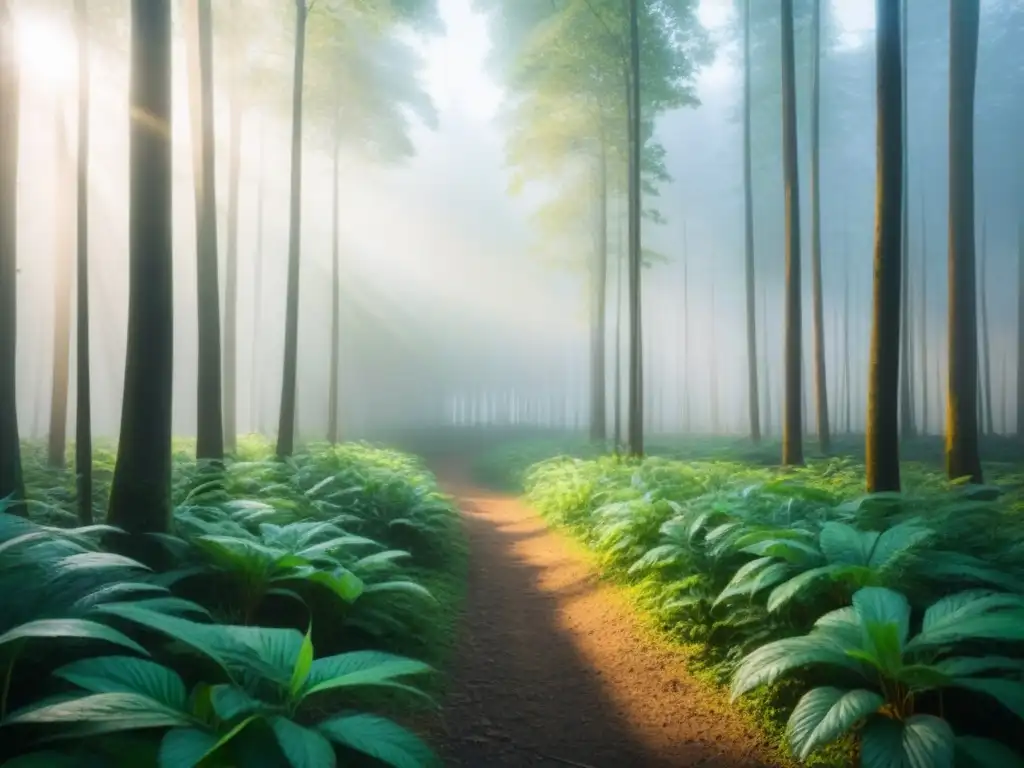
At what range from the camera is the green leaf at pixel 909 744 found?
7.93 ft

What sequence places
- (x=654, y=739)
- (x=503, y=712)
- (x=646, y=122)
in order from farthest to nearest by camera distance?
(x=646, y=122)
(x=503, y=712)
(x=654, y=739)

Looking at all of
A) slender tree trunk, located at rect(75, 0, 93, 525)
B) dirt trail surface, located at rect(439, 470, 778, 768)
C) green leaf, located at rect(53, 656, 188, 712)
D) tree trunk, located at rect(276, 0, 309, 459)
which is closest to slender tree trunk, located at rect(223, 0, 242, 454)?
tree trunk, located at rect(276, 0, 309, 459)

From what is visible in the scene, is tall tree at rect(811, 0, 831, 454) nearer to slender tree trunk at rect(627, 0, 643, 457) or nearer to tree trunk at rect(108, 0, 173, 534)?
slender tree trunk at rect(627, 0, 643, 457)

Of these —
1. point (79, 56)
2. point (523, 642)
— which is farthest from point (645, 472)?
point (79, 56)

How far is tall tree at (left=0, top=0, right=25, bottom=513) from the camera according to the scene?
578cm

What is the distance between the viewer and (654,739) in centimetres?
358

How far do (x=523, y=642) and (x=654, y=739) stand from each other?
1.82m

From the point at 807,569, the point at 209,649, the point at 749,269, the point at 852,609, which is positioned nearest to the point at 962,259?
the point at 807,569

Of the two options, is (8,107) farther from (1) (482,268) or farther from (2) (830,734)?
(1) (482,268)

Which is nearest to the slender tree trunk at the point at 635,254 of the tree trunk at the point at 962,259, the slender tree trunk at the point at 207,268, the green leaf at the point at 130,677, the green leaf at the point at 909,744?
the tree trunk at the point at 962,259

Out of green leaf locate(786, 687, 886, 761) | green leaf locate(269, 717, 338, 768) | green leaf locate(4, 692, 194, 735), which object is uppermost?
green leaf locate(4, 692, 194, 735)

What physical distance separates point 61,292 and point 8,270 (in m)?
6.84

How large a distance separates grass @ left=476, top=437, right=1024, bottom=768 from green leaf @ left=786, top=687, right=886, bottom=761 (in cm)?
3

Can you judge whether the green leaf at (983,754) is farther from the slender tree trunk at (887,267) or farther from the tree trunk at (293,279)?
the tree trunk at (293,279)
